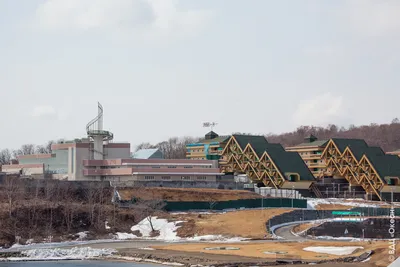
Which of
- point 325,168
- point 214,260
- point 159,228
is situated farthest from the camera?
point 325,168

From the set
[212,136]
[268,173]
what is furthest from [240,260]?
[212,136]

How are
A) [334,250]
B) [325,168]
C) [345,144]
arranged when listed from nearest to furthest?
[334,250], [345,144], [325,168]

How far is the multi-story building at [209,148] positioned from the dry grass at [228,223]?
46.8 meters

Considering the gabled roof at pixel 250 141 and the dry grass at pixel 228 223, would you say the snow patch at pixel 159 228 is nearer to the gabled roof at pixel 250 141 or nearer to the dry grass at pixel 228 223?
the dry grass at pixel 228 223

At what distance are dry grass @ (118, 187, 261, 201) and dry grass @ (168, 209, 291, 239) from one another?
10989mm

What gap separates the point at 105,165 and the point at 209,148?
113ft

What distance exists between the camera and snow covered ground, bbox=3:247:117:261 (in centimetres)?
6328

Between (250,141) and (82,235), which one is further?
(250,141)

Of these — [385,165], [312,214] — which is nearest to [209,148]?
[385,165]

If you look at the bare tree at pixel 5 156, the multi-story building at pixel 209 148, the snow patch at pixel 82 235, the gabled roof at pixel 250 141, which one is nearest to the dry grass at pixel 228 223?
the snow patch at pixel 82 235

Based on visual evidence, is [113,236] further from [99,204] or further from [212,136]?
[212,136]

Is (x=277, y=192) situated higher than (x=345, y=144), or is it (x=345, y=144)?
(x=345, y=144)

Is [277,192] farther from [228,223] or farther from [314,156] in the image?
[228,223]

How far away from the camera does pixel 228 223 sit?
78.5 metres
